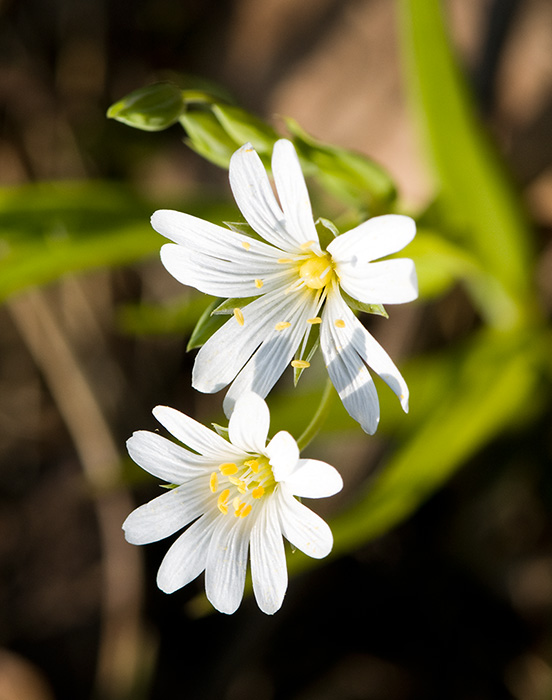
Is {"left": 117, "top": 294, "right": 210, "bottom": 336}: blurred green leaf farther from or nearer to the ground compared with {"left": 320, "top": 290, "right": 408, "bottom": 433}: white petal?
farther from the ground

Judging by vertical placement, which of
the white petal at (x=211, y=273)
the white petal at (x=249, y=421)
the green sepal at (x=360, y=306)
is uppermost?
the white petal at (x=211, y=273)

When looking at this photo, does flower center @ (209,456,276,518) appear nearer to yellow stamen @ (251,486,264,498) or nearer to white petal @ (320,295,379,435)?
yellow stamen @ (251,486,264,498)

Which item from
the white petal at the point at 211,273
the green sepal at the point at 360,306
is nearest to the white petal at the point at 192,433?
the white petal at the point at 211,273

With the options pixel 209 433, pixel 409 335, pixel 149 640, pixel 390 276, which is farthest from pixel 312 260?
pixel 149 640

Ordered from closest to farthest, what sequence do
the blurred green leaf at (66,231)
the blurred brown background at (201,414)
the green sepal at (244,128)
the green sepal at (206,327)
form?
1. the green sepal at (206,327)
2. the green sepal at (244,128)
3. the blurred green leaf at (66,231)
4. the blurred brown background at (201,414)

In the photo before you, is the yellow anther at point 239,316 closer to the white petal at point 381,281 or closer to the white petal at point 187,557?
the white petal at point 381,281

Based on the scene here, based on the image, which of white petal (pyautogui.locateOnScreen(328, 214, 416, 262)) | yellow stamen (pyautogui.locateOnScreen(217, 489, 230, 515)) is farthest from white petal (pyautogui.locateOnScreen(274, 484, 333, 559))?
white petal (pyautogui.locateOnScreen(328, 214, 416, 262))

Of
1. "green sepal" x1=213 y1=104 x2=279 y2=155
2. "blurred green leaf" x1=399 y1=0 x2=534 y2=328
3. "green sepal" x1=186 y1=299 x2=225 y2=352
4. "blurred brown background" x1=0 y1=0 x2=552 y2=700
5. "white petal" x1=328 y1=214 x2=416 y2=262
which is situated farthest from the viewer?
→ "blurred brown background" x1=0 y1=0 x2=552 y2=700

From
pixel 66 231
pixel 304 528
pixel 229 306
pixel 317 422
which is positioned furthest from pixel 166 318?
pixel 304 528
